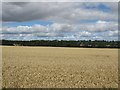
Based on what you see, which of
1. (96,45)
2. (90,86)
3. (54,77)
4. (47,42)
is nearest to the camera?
(90,86)

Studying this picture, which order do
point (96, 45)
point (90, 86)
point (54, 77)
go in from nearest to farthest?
point (90, 86)
point (54, 77)
point (96, 45)

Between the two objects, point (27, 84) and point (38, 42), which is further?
point (38, 42)

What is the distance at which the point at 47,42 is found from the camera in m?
192

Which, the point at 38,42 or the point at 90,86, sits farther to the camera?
the point at 38,42

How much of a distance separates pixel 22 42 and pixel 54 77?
Answer: 168m

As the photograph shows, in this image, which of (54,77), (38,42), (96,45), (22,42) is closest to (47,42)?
(38,42)

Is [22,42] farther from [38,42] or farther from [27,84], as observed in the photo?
[27,84]

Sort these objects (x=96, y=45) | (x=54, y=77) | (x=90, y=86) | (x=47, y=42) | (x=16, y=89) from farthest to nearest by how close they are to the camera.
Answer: (x=47, y=42) < (x=96, y=45) < (x=54, y=77) < (x=90, y=86) < (x=16, y=89)

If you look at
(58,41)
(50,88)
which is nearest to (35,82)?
(50,88)

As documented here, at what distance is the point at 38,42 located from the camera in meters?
194

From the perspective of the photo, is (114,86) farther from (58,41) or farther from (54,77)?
(58,41)

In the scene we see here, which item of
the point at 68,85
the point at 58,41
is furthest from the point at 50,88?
the point at 58,41

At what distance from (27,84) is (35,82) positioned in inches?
43.0

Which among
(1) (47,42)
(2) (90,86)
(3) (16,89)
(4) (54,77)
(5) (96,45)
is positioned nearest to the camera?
(3) (16,89)
